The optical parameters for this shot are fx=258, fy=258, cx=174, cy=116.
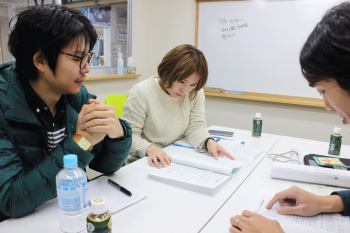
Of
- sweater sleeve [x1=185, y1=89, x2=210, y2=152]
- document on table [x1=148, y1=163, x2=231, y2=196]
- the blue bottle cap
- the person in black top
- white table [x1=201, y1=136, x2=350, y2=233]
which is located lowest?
white table [x1=201, y1=136, x2=350, y2=233]

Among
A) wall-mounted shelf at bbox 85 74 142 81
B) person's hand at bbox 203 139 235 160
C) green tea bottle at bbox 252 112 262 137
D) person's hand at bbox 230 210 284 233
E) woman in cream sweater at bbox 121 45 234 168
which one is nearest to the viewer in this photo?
person's hand at bbox 230 210 284 233

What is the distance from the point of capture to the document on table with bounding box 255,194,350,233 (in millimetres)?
836

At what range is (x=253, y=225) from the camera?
77 cm

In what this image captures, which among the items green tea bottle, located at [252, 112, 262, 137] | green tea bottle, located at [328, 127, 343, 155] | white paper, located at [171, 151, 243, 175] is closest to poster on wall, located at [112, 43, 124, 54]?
green tea bottle, located at [252, 112, 262, 137]

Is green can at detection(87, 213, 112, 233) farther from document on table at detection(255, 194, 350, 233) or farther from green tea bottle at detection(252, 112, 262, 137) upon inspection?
green tea bottle at detection(252, 112, 262, 137)

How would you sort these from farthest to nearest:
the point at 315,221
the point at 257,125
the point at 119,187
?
the point at 257,125 < the point at 119,187 < the point at 315,221

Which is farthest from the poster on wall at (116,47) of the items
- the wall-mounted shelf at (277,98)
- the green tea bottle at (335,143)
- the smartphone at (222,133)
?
the green tea bottle at (335,143)

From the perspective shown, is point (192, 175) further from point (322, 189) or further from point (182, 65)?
point (182, 65)

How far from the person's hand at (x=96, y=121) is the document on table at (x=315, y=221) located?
24.8 inches

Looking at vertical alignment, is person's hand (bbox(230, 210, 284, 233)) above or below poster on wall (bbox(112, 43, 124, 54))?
below

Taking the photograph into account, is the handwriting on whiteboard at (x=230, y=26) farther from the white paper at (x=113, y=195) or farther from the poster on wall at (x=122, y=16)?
the white paper at (x=113, y=195)

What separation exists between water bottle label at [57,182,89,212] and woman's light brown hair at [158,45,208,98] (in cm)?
102

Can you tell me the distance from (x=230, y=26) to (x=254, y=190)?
2.32m

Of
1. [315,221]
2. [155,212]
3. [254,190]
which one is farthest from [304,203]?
[155,212]
